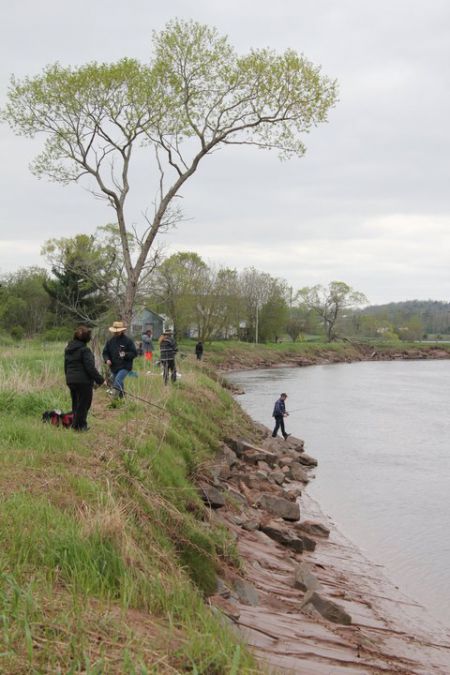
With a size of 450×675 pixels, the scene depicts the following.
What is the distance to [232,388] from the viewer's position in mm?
39750

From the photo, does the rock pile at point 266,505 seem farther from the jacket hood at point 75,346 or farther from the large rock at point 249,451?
the jacket hood at point 75,346

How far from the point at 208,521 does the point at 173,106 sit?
56.3ft

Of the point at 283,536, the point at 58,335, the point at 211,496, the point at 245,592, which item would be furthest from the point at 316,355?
the point at 245,592

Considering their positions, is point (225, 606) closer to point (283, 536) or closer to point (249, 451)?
point (283, 536)

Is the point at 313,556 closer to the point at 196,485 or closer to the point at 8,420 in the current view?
the point at 196,485

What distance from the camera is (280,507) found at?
44.0 feet

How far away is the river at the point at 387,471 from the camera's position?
1188 cm

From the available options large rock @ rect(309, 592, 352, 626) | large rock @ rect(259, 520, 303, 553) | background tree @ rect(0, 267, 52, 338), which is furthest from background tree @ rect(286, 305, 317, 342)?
large rock @ rect(309, 592, 352, 626)

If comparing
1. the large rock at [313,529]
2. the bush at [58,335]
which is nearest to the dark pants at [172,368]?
the large rock at [313,529]

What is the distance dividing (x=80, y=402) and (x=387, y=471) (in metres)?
11.9

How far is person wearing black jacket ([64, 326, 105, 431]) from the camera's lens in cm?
992

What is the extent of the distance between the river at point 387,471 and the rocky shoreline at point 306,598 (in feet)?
2.24

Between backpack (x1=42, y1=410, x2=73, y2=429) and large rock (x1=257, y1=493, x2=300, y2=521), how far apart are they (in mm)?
5079

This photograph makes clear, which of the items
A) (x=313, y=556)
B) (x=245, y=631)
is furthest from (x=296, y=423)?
(x=245, y=631)
